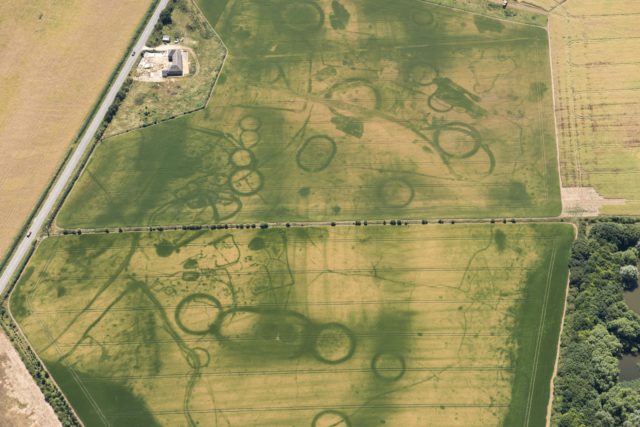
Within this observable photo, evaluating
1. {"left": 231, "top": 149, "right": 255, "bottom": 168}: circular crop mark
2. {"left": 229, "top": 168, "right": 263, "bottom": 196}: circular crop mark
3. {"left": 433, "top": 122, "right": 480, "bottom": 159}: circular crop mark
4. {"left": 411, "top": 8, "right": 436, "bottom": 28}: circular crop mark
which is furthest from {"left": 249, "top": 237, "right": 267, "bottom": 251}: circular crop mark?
{"left": 411, "top": 8, "right": 436, "bottom": 28}: circular crop mark

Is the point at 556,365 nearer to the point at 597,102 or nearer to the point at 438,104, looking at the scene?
the point at 438,104

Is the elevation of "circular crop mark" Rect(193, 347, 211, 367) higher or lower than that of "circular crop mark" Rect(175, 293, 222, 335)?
lower

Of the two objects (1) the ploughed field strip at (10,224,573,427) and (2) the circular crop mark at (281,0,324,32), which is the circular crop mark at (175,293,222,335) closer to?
(1) the ploughed field strip at (10,224,573,427)

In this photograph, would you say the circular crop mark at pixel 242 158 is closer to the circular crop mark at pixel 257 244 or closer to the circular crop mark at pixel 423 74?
the circular crop mark at pixel 257 244

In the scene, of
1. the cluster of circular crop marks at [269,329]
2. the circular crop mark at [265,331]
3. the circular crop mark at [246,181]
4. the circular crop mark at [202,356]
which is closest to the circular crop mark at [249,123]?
the circular crop mark at [246,181]

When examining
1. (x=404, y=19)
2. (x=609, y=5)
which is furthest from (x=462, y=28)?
(x=609, y=5)

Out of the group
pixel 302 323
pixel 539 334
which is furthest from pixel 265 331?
pixel 539 334
